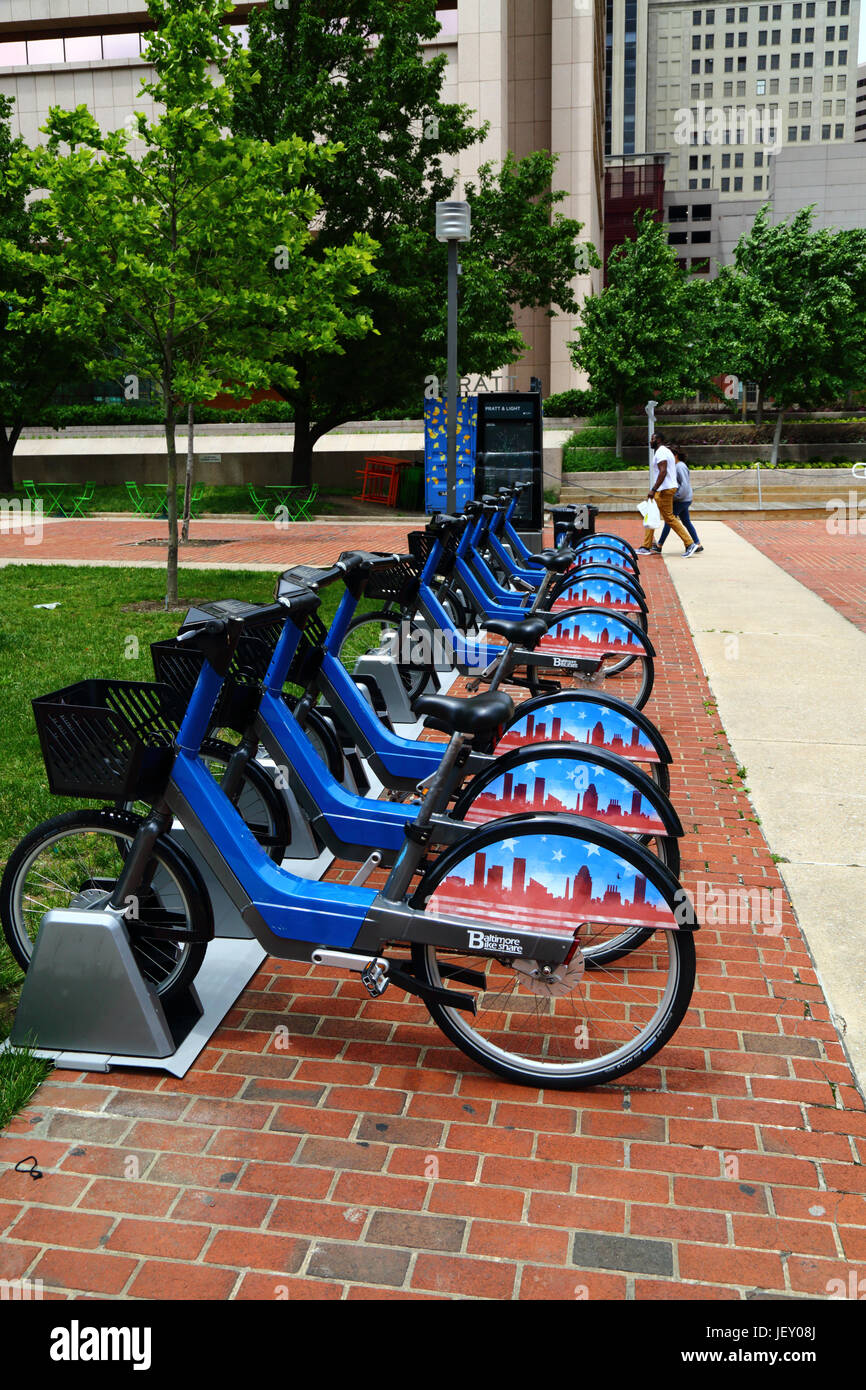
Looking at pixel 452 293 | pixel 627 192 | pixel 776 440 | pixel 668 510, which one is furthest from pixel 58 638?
pixel 627 192

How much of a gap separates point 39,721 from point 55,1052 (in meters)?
1.01

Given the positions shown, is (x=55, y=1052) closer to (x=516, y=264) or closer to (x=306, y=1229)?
(x=306, y=1229)

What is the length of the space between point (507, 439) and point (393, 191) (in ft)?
29.6

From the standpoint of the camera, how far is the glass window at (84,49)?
120ft

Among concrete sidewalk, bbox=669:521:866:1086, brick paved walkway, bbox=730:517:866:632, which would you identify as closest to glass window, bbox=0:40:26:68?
brick paved walkway, bbox=730:517:866:632

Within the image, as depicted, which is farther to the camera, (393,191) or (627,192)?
(627,192)

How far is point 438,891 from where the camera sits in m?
3.32

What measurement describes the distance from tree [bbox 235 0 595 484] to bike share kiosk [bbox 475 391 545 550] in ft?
22.0

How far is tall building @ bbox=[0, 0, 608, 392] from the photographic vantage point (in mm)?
33344

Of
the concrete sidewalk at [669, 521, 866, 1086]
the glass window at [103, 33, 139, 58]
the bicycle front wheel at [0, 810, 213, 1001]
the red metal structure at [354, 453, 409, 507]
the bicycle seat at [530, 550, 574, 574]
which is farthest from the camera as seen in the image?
the glass window at [103, 33, 139, 58]

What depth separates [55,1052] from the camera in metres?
3.45

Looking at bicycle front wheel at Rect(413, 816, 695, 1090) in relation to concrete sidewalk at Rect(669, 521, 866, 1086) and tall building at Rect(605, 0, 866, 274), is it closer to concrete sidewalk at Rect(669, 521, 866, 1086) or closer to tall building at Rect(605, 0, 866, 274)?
concrete sidewalk at Rect(669, 521, 866, 1086)

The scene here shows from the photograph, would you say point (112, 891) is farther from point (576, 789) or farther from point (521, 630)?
point (521, 630)
